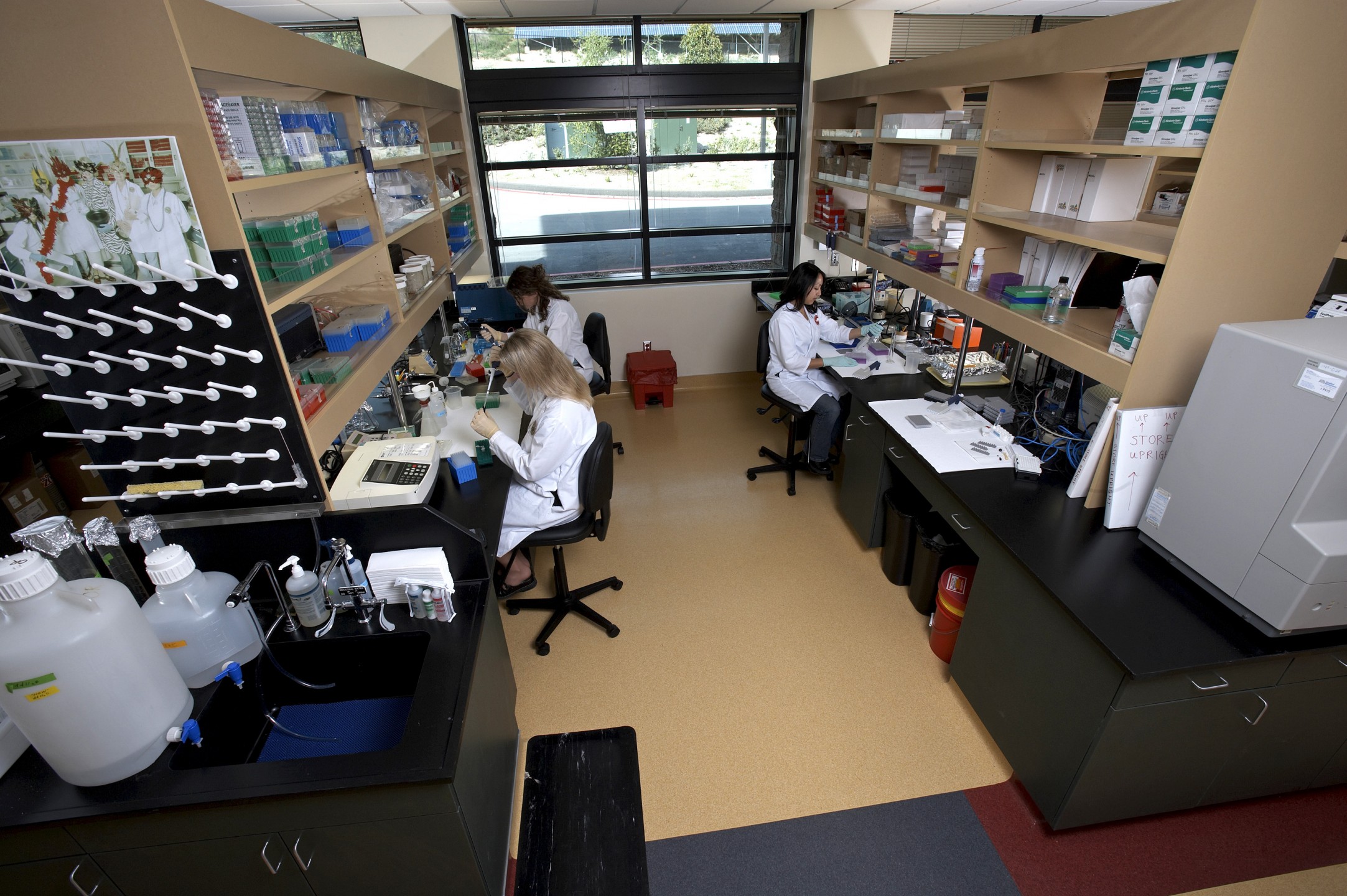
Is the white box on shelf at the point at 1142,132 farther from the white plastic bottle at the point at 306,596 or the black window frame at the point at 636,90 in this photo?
the black window frame at the point at 636,90

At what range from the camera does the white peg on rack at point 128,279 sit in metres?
1.28

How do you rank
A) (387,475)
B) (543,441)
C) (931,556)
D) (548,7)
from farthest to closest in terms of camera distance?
1. (548,7)
2. (931,556)
3. (543,441)
4. (387,475)

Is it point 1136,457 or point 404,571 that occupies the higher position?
point 1136,457

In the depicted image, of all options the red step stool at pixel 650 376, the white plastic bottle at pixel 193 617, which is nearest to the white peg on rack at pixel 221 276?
the white plastic bottle at pixel 193 617

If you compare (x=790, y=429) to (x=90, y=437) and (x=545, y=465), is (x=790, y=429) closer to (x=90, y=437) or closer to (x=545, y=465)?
(x=545, y=465)

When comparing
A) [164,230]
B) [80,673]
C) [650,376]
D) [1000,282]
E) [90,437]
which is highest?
[164,230]

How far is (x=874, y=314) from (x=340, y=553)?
3585mm

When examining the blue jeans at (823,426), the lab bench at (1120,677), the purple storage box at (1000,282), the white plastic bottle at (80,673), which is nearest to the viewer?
the white plastic bottle at (80,673)

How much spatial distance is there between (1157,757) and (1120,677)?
0.40 meters

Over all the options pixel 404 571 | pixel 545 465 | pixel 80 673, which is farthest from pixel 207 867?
pixel 545 465

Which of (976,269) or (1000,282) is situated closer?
(1000,282)

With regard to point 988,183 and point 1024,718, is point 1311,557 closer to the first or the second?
point 1024,718

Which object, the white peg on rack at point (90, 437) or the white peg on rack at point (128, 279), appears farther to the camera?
the white peg on rack at point (90, 437)

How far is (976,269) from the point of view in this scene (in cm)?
268
